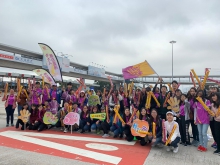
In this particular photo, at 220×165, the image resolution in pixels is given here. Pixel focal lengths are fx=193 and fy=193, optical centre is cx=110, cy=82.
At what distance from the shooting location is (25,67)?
25.3 m

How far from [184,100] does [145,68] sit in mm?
2439

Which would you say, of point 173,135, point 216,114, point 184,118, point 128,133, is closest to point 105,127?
point 128,133

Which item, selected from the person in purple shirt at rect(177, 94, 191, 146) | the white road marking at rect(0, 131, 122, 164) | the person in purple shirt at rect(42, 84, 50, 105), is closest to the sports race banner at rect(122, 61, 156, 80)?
the person in purple shirt at rect(177, 94, 191, 146)

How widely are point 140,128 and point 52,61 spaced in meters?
5.20

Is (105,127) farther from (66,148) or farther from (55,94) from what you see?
(55,94)

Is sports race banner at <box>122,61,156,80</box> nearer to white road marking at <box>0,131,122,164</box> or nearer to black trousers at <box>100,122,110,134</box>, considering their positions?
black trousers at <box>100,122,110,134</box>

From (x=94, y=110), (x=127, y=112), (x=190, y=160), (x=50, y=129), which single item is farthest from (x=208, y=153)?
(x=50, y=129)

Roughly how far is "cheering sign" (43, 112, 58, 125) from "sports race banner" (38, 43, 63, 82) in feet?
6.20

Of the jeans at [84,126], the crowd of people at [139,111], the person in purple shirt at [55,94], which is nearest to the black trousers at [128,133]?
the crowd of people at [139,111]

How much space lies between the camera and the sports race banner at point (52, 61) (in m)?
8.53

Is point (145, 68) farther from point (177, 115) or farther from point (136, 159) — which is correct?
point (136, 159)

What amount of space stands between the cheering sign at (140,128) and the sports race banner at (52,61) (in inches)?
168

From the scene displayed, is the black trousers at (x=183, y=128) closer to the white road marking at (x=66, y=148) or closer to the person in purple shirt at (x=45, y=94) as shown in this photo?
the white road marking at (x=66, y=148)

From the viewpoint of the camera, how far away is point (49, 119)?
709 centimetres
